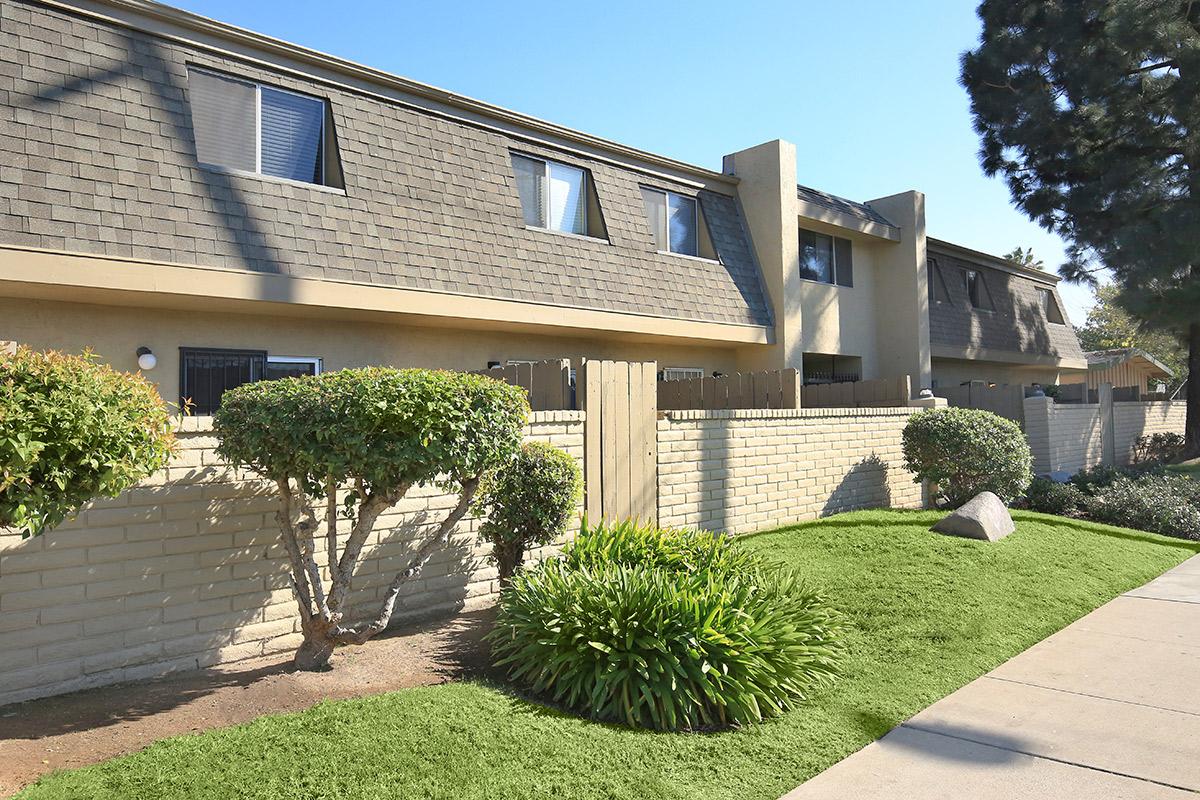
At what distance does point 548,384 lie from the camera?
316 inches

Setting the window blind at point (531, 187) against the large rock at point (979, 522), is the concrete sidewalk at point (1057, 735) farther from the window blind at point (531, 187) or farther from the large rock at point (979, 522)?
the window blind at point (531, 187)

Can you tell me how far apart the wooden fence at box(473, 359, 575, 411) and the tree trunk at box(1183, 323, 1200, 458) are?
20.0 m

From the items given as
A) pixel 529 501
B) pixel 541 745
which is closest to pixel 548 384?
pixel 529 501

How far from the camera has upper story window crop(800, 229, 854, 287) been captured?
17.4 meters

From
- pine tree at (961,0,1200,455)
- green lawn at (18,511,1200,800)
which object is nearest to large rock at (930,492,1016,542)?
green lawn at (18,511,1200,800)

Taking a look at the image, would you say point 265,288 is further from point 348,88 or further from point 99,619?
point 99,619

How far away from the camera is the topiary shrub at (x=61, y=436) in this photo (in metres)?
3.56

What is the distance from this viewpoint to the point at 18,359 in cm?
383

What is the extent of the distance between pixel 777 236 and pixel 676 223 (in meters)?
1.99

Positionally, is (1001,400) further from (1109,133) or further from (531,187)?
(531,187)

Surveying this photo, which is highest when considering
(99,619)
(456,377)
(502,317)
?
(502,317)

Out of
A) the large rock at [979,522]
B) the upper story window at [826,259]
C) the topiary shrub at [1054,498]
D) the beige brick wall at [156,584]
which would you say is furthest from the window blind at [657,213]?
the beige brick wall at [156,584]

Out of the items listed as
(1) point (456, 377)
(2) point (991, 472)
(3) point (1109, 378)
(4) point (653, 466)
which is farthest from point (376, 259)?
(3) point (1109, 378)

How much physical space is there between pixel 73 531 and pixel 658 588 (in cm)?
348
